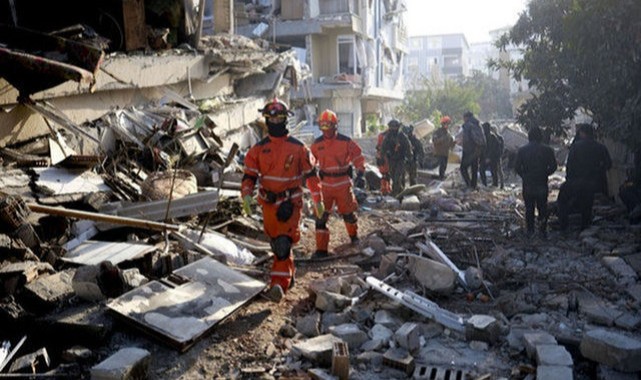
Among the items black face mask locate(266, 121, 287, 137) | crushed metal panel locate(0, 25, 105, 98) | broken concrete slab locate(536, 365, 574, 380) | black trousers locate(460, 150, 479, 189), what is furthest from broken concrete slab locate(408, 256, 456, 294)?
black trousers locate(460, 150, 479, 189)

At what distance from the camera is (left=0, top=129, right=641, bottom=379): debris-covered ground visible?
14.3 feet

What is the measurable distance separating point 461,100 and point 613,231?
3162 cm

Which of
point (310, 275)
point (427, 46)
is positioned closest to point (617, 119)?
point (310, 275)

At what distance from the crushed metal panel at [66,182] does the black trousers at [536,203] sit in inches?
236

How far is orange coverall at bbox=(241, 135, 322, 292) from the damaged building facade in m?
18.8

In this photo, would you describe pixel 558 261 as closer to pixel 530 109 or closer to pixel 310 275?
pixel 310 275

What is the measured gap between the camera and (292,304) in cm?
574

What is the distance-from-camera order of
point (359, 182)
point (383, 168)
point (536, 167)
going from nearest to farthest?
point (536, 167), point (383, 168), point (359, 182)

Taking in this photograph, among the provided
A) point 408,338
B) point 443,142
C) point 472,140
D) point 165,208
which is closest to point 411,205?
point 472,140

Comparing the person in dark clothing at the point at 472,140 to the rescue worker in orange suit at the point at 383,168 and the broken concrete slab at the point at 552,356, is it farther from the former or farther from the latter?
the broken concrete slab at the point at 552,356

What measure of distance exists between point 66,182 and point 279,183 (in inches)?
113

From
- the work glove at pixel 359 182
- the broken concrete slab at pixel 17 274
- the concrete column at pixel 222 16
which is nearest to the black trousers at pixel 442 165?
the work glove at pixel 359 182

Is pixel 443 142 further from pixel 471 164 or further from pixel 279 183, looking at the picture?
pixel 279 183

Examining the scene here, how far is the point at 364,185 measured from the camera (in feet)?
44.9
